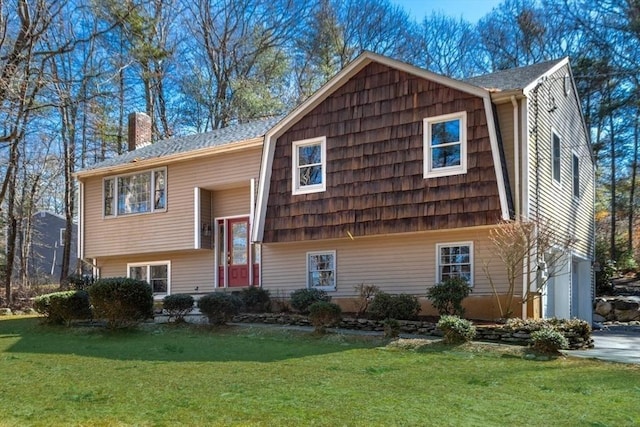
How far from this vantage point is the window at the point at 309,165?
49.9ft

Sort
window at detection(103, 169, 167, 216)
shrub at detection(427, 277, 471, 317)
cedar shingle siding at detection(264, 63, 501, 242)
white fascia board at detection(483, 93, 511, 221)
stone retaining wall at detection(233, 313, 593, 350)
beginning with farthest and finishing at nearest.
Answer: window at detection(103, 169, 167, 216) → cedar shingle siding at detection(264, 63, 501, 242) → shrub at detection(427, 277, 471, 317) → white fascia board at detection(483, 93, 511, 221) → stone retaining wall at detection(233, 313, 593, 350)

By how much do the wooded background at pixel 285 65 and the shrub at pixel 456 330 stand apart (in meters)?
16.6

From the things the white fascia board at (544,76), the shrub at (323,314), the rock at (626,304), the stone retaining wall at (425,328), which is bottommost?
the rock at (626,304)

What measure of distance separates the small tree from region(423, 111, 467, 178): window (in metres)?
1.67

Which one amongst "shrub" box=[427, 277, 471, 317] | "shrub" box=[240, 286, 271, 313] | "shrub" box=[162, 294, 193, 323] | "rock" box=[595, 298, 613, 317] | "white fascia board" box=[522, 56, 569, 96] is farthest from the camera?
"rock" box=[595, 298, 613, 317]

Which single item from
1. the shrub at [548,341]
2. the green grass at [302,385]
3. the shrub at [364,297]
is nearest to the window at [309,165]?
the shrub at [364,297]

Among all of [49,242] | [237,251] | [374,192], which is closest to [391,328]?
[374,192]

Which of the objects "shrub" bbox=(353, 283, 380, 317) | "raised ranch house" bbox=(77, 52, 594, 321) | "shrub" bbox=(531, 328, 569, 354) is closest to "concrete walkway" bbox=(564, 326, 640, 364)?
"shrub" bbox=(531, 328, 569, 354)

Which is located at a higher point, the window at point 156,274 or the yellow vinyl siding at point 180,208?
the yellow vinyl siding at point 180,208

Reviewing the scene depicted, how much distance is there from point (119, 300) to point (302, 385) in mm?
7320

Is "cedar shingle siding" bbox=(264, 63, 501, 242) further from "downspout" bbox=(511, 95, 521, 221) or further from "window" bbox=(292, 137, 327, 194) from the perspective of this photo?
"downspout" bbox=(511, 95, 521, 221)

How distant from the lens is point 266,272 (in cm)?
1672

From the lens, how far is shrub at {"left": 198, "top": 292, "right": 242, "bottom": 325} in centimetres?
1355

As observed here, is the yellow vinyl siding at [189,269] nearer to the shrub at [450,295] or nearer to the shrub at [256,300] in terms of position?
the shrub at [256,300]
